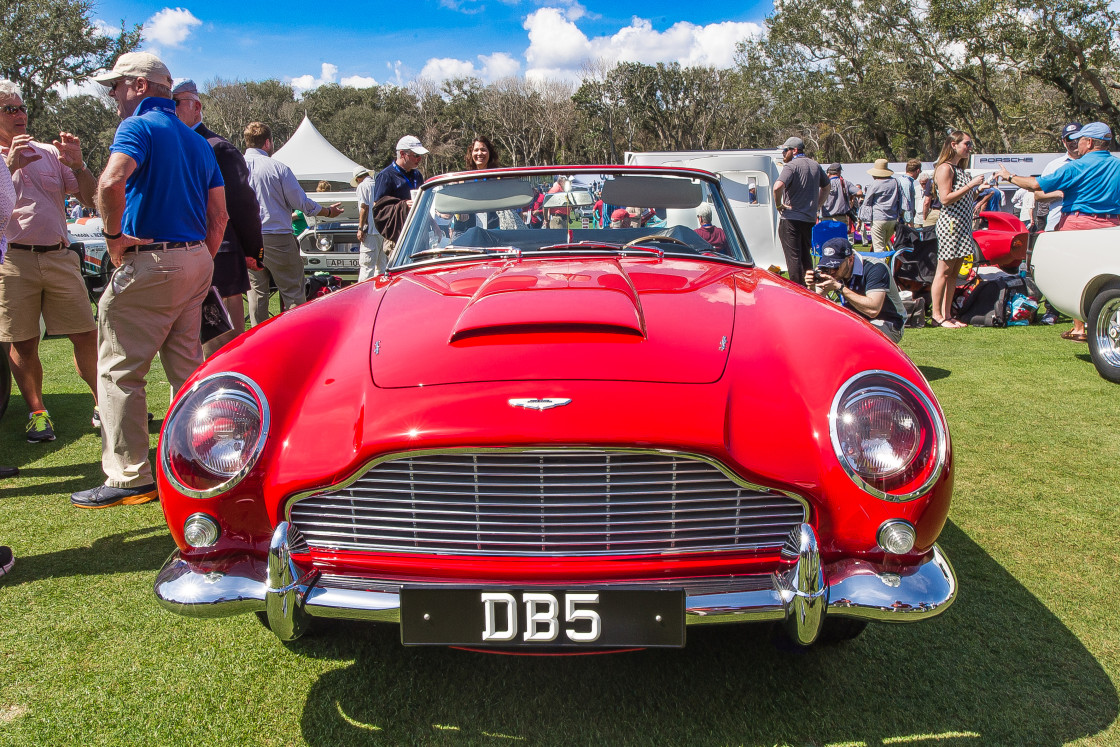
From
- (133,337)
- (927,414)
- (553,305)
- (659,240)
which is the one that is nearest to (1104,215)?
(659,240)

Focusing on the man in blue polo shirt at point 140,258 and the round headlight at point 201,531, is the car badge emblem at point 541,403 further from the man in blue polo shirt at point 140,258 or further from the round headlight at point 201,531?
the man in blue polo shirt at point 140,258

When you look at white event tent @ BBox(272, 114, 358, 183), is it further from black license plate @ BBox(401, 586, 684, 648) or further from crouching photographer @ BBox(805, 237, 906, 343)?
black license plate @ BBox(401, 586, 684, 648)

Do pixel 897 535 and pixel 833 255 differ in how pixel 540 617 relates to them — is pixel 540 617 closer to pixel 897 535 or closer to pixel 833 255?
pixel 897 535

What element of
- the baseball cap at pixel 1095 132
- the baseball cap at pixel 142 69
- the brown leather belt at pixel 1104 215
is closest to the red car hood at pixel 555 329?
the baseball cap at pixel 142 69

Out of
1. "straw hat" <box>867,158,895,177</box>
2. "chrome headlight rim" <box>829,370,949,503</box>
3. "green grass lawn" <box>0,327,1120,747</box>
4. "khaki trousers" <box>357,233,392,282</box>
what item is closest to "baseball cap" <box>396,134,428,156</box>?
"khaki trousers" <box>357,233,392,282</box>

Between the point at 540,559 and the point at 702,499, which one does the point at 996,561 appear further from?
the point at 540,559

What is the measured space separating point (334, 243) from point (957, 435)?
32.2 feet

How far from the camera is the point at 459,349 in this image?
1.96 metres

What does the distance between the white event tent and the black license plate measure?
18408 millimetres

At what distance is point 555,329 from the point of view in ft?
6.61

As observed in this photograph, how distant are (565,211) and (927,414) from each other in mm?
1874

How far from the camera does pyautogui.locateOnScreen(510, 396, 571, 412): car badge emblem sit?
1.74 meters

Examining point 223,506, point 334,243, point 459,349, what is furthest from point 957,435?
point 334,243

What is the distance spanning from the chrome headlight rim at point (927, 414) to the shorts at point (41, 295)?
4283 mm
